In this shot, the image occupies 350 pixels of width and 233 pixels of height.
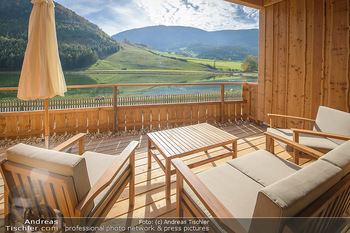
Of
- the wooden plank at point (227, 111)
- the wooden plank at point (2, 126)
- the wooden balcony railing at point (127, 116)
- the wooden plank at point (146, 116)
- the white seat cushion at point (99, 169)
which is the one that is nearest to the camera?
the white seat cushion at point (99, 169)

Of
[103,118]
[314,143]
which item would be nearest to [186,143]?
[314,143]

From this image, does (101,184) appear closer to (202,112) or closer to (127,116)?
(127,116)

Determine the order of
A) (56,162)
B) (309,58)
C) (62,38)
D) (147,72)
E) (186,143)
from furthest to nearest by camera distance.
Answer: (147,72), (62,38), (309,58), (186,143), (56,162)

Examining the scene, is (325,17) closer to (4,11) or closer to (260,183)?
(260,183)

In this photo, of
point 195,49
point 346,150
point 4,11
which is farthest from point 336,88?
point 195,49

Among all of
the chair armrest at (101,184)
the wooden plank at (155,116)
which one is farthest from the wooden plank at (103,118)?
the chair armrest at (101,184)

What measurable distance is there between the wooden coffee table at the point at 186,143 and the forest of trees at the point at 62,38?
120 feet

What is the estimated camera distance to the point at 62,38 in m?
34.9

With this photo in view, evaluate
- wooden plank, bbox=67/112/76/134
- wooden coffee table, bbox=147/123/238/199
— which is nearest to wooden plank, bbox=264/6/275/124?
wooden coffee table, bbox=147/123/238/199

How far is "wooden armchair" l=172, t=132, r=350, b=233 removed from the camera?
60 centimetres

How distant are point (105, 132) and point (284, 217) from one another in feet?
12.4

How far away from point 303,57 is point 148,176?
11.6ft

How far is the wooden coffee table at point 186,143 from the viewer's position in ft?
5.81

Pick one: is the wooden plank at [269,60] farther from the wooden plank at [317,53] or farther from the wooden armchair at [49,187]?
the wooden armchair at [49,187]
